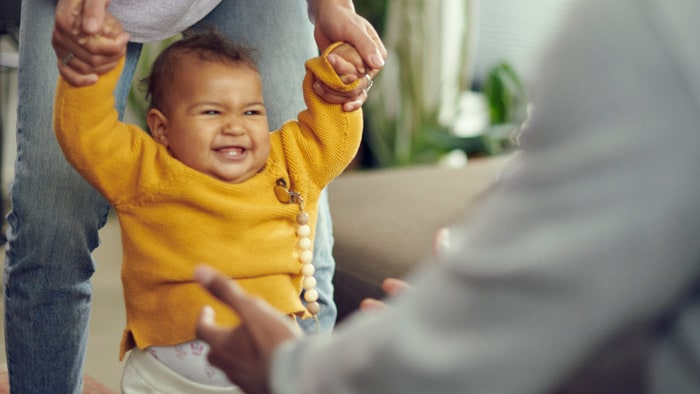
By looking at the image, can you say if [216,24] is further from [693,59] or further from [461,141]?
[461,141]

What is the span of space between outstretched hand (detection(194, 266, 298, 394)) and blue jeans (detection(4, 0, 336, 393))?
64 cm

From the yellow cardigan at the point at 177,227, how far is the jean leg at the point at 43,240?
121mm

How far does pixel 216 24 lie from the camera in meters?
1.49

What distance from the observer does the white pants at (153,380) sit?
1339mm

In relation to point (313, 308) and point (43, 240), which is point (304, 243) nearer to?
point (313, 308)

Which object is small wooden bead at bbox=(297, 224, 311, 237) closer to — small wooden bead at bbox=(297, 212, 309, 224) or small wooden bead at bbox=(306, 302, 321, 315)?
small wooden bead at bbox=(297, 212, 309, 224)

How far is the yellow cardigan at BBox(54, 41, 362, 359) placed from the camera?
128 cm

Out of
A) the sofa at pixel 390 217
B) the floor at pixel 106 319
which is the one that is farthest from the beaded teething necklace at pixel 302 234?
the floor at pixel 106 319

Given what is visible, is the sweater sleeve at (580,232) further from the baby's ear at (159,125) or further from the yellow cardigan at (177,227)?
the baby's ear at (159,125)

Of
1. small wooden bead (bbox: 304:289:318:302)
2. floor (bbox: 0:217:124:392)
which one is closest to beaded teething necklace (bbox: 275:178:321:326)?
small wooden bead (bbox: 304:289:318:302)

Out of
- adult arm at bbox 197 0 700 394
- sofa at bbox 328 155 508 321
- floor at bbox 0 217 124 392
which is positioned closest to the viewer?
adult arm at bbox 197 0 700 394

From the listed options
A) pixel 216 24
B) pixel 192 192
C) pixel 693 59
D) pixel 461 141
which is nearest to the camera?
pixel 693 59

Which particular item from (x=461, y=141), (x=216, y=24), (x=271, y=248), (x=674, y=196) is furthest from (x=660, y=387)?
(x=461, y=141)

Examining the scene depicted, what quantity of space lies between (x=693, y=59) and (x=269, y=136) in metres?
0.88
